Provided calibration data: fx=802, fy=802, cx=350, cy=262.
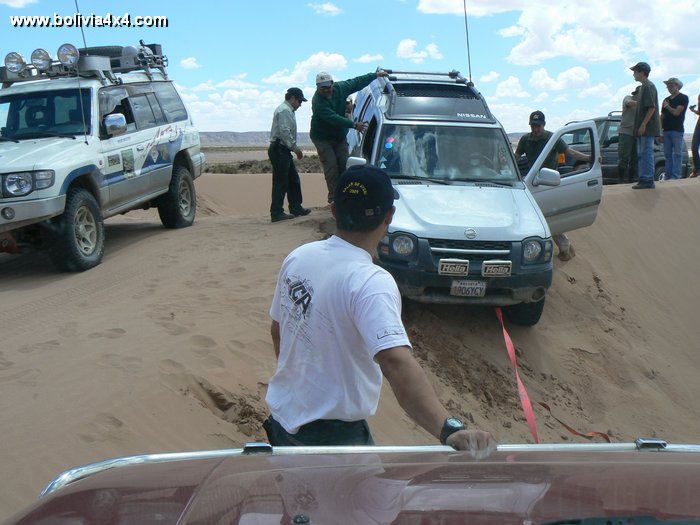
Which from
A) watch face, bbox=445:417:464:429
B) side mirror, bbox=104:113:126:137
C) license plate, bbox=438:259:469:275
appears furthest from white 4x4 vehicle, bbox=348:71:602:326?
watch face, bbox=445:417:464:429

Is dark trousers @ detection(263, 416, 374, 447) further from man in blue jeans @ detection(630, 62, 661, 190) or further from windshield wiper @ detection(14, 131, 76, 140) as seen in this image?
man in blue jeans @ detection(630, 62, 661, 190)

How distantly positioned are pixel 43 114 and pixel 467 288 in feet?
18.3

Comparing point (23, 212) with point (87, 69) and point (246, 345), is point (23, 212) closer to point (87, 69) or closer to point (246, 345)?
point (87, 69)

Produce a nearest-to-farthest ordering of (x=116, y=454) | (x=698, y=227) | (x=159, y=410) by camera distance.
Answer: (x=116, y=454)
(x=159, y=410)
(x=698, y=227)

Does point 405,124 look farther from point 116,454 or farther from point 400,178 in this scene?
point 116,454

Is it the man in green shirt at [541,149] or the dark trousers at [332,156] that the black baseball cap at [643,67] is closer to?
the man in green shirt at [541,149]

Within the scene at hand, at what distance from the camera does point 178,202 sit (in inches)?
440

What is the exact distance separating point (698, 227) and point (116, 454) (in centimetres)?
1072

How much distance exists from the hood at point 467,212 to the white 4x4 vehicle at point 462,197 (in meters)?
0.01

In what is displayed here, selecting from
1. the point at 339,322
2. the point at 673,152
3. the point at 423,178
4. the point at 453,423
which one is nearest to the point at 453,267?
the point at 423,178

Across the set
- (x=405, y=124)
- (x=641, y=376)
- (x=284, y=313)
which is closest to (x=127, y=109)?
(x=405, y=124)

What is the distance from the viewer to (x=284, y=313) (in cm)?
288

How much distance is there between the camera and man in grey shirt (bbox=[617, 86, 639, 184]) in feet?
40.1

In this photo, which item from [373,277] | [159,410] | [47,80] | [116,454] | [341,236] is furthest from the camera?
[47,80]
